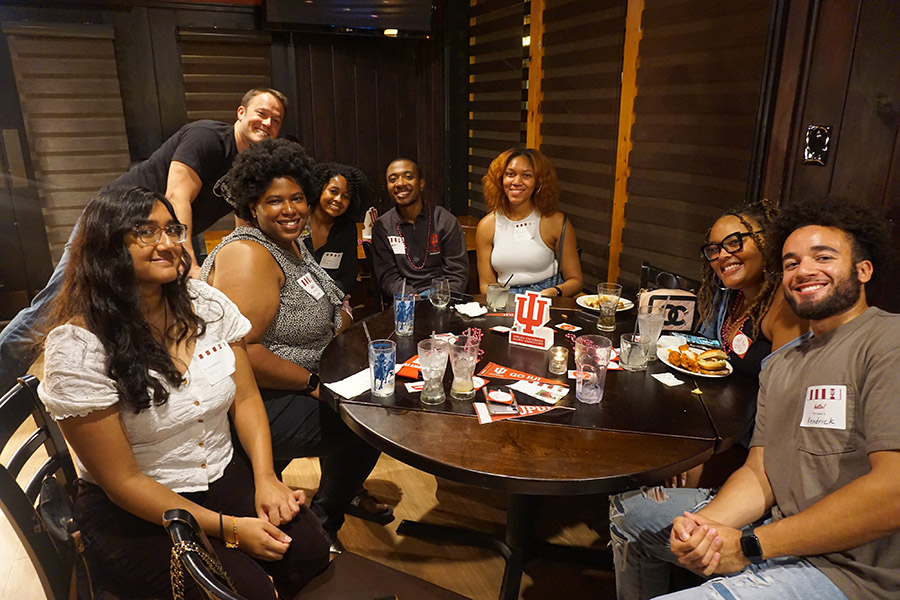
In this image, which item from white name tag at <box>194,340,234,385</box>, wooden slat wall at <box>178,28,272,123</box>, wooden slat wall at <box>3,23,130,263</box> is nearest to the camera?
white name tag at <box>194,340,234,385</box>

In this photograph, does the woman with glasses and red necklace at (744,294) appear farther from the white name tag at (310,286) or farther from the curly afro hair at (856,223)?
the white name tag at (310,286)

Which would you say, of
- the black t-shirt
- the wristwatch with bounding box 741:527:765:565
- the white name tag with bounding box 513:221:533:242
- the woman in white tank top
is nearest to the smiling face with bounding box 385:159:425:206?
the woman in white tank top

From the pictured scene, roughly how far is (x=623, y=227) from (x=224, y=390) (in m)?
2.82

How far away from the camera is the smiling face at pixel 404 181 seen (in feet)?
10.2

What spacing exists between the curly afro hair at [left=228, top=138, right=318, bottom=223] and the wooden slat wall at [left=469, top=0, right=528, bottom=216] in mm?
2699

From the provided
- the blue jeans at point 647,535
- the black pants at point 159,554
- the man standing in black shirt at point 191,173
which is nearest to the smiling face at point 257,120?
the man standing in black shirt at point 191,173

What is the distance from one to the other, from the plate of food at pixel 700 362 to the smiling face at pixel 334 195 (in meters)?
1.86

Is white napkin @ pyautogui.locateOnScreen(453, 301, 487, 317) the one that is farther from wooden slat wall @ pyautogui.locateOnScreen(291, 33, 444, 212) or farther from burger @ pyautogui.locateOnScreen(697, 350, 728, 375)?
wooden slat wall @ pyautogui.locateOnScreen(291, 33, 444, 212)

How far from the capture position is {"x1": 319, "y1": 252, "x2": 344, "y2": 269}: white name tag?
3158 millimetres

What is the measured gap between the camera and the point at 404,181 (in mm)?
3137

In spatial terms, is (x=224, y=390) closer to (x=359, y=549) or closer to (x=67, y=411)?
(x=67, y=411)

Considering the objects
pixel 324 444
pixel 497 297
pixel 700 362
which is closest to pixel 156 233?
pixel 324 444

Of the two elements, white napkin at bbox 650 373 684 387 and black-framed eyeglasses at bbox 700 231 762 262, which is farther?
black-framed eyeglasses at bbox 700 231 762 262

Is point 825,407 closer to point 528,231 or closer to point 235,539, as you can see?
point 235,539
